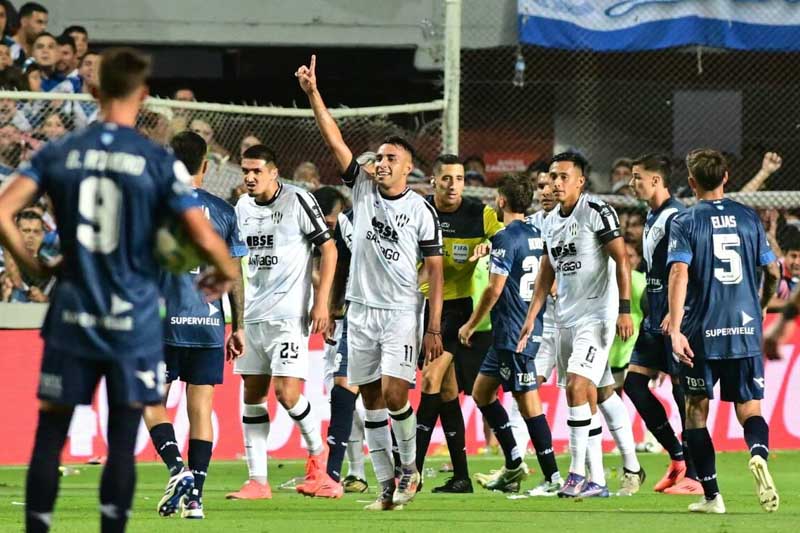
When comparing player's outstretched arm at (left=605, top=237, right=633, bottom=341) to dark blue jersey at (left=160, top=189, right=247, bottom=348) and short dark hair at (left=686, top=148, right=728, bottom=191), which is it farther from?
dark blue jersey at (left=160, top=189, right=247, bottom=348)

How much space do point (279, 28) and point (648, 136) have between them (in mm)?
4984

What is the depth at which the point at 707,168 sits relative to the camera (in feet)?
30.7

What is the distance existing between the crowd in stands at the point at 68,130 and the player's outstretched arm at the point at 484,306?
3744 millimetres

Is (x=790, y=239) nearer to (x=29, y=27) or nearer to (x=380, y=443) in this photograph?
(x=380, y=443)

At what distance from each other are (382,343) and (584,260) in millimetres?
2014

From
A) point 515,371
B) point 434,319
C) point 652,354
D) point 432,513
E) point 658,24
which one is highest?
point 658,24

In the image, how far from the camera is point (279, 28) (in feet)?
65.1

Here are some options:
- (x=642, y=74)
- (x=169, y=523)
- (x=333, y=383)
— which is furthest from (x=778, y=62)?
(x=169, y=523)

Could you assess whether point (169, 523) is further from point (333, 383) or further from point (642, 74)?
point (642, 74)

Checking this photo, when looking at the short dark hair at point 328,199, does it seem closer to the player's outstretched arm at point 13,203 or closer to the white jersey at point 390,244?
the white jersey at point 390,244

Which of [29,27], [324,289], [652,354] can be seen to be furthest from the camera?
[29,27]

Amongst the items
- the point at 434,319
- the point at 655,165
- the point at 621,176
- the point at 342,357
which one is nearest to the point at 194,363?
the point at 434,319

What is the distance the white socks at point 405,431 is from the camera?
9.57 m

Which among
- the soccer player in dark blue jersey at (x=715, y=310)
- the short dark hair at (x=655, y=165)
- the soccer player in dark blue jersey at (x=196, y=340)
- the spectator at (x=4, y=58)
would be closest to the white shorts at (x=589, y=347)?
the short dark hair at (x=655, y=165)
